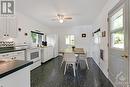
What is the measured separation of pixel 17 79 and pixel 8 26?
3616 mm

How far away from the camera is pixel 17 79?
1319mm

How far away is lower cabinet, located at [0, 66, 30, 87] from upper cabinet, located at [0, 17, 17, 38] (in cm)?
327

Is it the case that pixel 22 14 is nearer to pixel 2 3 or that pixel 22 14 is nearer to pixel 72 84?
pixel 2 3

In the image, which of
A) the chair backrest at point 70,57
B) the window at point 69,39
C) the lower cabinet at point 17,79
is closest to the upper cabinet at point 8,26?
the chair backrest at point 70,57

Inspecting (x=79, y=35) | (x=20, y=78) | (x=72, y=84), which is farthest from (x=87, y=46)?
(x=20, y=78)

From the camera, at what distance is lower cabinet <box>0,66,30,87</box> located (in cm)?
111

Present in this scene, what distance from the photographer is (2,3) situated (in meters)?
4.09

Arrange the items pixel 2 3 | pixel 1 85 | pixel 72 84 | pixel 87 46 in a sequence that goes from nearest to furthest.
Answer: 1. pixel 1 85
2. pixel 72 84
3. pixel 2 3
4. pixel 87 46

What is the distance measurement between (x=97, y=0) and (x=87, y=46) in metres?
5.76

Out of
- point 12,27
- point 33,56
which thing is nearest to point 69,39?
point 33,56

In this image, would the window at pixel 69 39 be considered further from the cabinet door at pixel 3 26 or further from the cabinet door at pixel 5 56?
the cabinet door at pixel 5 56

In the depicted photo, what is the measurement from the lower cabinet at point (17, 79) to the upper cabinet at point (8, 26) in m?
3.27

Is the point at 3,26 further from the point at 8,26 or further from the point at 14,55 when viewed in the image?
the point at 14,55

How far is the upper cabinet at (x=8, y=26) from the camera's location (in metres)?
4.27
